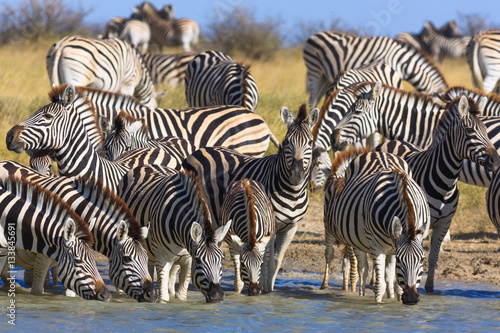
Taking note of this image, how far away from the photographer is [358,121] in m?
10.6

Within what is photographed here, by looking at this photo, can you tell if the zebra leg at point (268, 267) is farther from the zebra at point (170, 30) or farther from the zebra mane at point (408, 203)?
the zebra at point (170, 30)

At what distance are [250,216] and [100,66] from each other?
24.4 ft

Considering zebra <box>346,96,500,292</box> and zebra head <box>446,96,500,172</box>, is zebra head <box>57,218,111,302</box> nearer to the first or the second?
zebra <box>346,96,500,292</box>

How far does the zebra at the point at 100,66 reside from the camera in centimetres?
1351

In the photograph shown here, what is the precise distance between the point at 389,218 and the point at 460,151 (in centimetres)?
174

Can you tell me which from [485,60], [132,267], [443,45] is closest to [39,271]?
[132,267]

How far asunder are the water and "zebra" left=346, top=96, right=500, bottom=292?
72 centimetres

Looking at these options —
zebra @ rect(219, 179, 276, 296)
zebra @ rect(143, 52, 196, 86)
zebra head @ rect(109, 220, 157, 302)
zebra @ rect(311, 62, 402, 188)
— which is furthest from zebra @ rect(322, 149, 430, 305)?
zebra @ rect(143, 52, 196, 86)

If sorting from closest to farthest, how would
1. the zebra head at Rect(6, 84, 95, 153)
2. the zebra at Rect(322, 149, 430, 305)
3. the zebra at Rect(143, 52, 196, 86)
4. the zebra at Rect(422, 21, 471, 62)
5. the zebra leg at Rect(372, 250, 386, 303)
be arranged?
the zebra at Rect(322, 149, 430, 305) < the zebra leg at Rect(372, 250, 386, 303) < the zebra head at Rect(6, 84, 95, 153) < the zebra at Rect(143, 52, 196, 86) < the zebra at Rect(422, 21, 471, 62)

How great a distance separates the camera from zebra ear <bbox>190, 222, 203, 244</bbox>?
263 inches

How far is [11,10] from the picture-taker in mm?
30219

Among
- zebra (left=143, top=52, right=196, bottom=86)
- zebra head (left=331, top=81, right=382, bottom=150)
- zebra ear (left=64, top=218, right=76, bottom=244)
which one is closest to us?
zebra ear (left=64, top=218, right=76, bottom=244)

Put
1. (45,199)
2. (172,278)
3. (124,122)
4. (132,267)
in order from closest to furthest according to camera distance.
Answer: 1. (132,267)
2. (45,199)
3. (172,278)
4. (124,122)

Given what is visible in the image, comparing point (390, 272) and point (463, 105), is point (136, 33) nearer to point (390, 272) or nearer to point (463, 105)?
point (463, 105)
